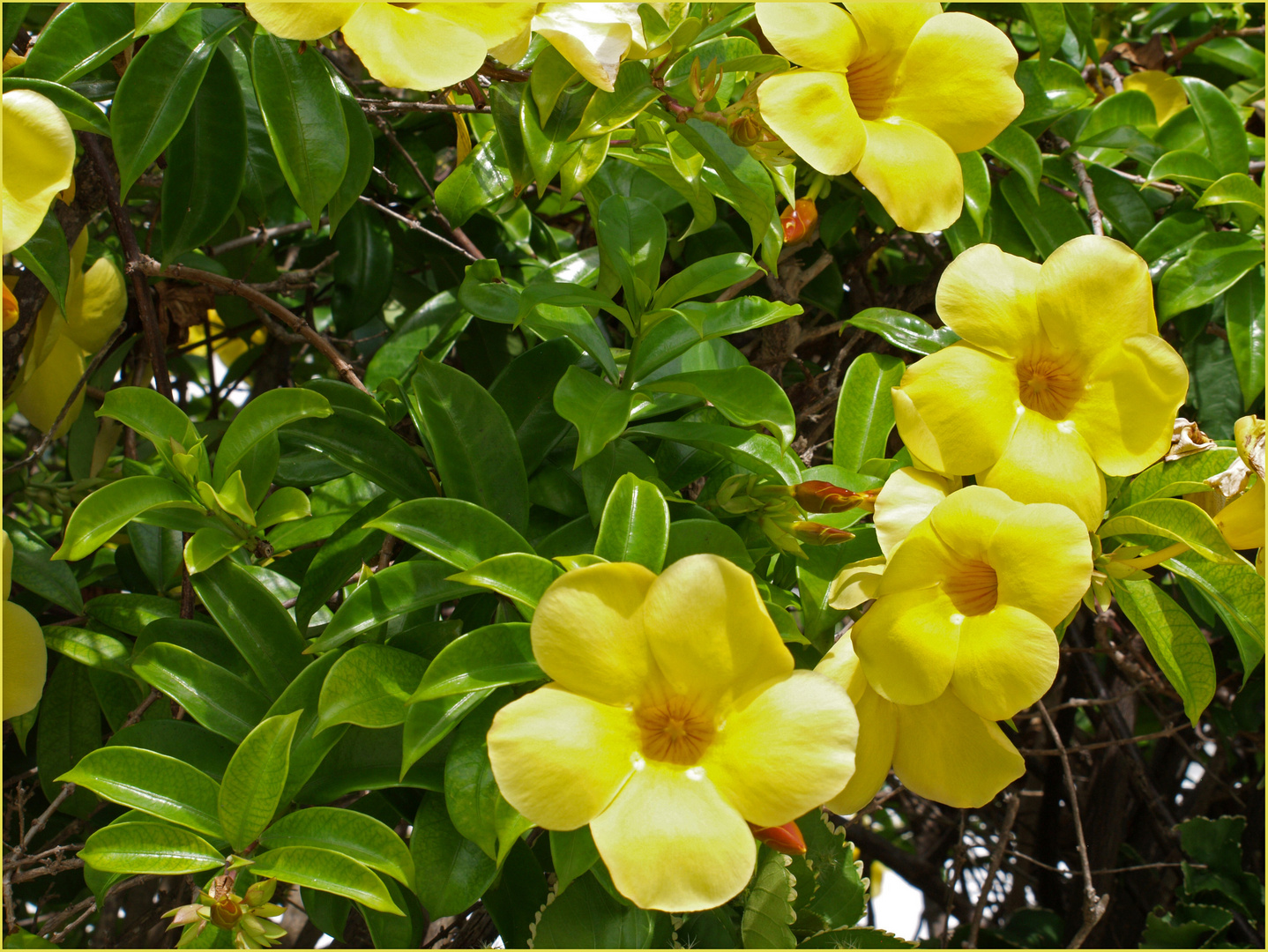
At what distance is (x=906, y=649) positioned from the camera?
28.3 inches

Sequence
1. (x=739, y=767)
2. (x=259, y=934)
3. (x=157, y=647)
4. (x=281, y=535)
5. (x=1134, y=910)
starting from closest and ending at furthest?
1. (x=739, y=767)
2. (x=259, y=934)
3. (x=157, y=647)
4. (x=281, y=535)
5. (x=1134, y=910)

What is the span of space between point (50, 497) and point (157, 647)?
0.54m

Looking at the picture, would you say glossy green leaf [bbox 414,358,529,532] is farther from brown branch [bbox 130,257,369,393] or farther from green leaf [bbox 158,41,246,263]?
green leaf [bbox 158,41,246,263]

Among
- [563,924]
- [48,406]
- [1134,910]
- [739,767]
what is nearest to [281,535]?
[48,406]

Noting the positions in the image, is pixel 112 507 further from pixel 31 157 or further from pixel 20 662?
pixel 31 157

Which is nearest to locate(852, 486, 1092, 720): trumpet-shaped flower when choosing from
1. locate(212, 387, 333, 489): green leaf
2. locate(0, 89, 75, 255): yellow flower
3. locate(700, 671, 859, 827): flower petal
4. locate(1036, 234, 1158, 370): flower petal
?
locate(700, 671, 859, 827): flower petal

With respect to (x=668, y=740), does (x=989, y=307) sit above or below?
above

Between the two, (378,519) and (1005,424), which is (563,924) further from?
(1005,424)

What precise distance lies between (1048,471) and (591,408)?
0.42 m

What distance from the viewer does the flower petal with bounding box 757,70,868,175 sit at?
0.74 m

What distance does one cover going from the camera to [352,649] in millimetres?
778

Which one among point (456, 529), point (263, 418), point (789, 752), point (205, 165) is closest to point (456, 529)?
point (456, 529)

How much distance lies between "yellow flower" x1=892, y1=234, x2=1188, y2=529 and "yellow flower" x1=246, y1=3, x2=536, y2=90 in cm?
46

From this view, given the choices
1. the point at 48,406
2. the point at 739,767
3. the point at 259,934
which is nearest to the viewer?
the point at 739,767
